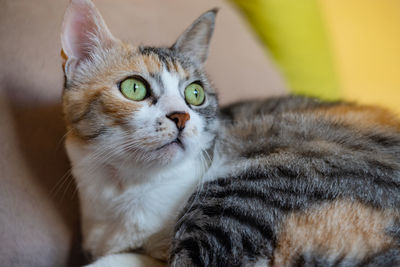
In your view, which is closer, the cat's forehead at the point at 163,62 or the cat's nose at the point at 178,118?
the cat's nose at the point at 178,118

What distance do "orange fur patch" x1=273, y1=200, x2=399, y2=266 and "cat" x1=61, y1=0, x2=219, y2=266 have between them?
1.05 ft

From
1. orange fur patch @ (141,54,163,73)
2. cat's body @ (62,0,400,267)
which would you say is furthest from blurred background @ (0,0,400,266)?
orange fur patch @ (141,54,163,73)

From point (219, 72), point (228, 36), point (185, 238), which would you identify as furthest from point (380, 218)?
point (228, 36)

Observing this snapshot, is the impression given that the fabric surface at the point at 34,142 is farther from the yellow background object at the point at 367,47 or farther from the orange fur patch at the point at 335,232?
the yellow background object at the point at 367,47

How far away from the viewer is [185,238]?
2.52 feet

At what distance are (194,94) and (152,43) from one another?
0.46 meters

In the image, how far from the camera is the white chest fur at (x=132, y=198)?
3.05ft

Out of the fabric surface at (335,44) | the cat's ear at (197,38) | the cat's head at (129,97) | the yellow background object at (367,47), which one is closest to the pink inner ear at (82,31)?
the cat's head at (129,97)

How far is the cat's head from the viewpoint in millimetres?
855

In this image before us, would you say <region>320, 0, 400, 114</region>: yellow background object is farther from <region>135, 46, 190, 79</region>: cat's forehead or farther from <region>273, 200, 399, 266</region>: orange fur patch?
<region>273, 200, 399, 266</region>: orange fur patch

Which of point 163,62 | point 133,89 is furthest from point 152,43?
point 133,89

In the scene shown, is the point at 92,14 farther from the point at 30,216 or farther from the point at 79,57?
the point at 30,216

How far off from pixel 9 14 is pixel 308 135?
3.04ft

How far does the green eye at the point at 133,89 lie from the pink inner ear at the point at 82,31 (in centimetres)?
19
